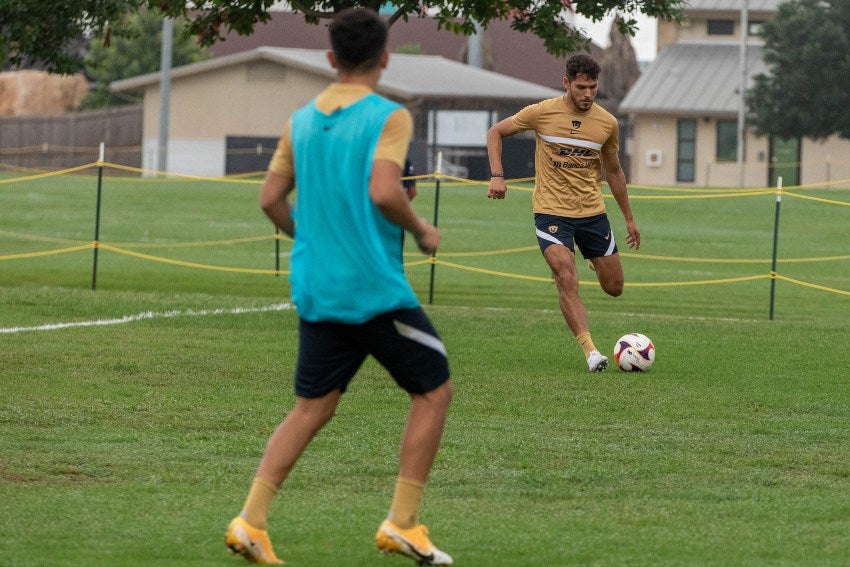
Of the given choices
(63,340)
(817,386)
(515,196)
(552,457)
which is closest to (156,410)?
(552,457)

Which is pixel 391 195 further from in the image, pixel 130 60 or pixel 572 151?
pixel 130 60

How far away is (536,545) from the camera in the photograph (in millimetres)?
6008

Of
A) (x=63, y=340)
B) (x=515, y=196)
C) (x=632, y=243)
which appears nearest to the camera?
(x=632, y=243)

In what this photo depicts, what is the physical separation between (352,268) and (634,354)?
602cm

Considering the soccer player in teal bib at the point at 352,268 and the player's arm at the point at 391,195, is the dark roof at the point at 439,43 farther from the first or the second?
the player's arm at the point at 391,195

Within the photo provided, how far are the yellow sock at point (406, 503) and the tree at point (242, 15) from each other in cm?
776

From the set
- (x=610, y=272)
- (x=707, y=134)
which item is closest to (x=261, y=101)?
(x=707, y=134)

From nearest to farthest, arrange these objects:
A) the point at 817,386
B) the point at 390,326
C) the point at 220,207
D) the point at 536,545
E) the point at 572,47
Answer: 1. the point at 390,326
2. the point at 536,545
3. the point at 817,386
4. the point at 572,47
5. the point at 220,207

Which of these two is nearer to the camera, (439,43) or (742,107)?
(742,107)

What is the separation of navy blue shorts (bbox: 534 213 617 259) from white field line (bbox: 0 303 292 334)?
163 inches

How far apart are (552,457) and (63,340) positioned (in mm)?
5650

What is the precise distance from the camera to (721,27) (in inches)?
2415

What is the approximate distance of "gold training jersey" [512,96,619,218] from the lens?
1141 centimetres

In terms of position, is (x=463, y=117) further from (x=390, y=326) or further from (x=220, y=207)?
(x=390, y=326)
